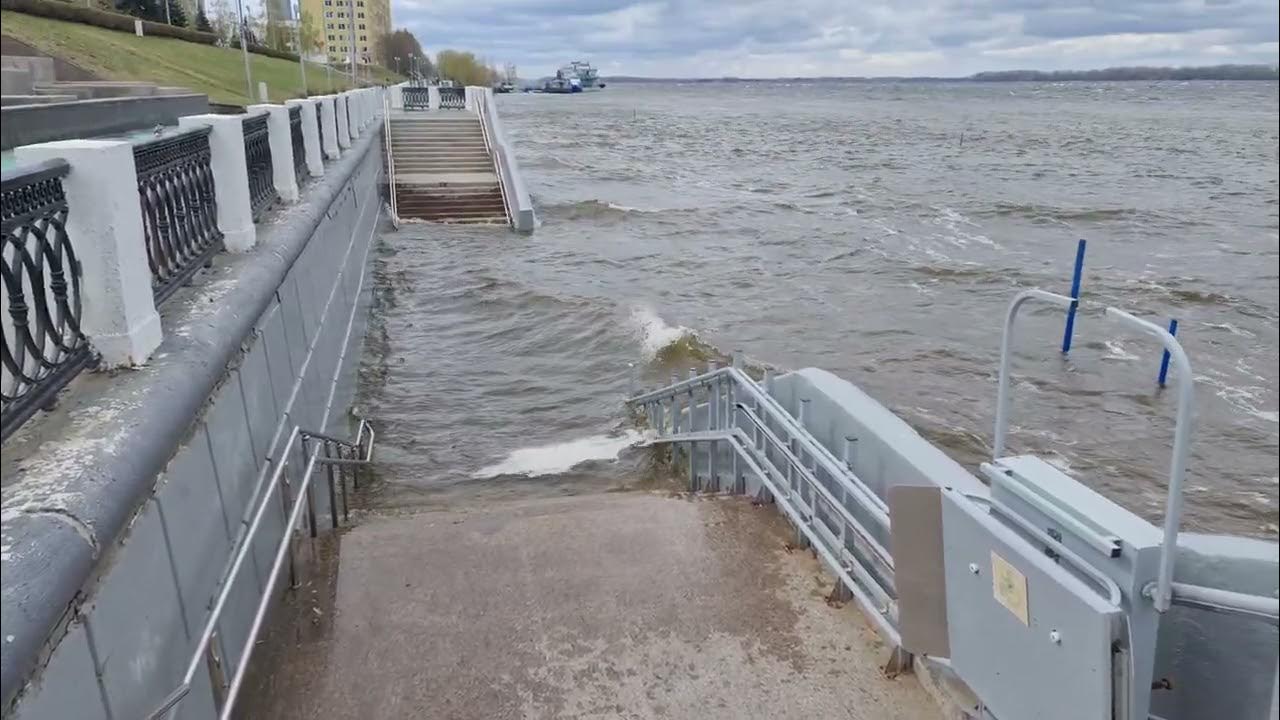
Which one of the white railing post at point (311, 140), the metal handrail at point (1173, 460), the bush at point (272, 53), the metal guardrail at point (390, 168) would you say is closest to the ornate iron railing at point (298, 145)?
the white railing post at point (311, 140)

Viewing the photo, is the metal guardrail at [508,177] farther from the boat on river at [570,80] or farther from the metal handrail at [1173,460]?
the boat on river at [570,80]

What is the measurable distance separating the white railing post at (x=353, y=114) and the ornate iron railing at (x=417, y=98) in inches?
704

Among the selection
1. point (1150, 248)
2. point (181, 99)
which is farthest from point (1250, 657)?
point (1150, 248)

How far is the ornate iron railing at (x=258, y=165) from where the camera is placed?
25.3 feet

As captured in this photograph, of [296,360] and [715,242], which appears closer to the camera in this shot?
[296,360]

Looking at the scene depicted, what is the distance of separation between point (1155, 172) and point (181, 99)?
36821mm

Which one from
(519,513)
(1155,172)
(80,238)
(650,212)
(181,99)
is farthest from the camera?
(1155,172)

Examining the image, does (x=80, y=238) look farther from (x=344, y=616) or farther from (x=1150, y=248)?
(x=1150, y=248)

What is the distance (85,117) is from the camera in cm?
781

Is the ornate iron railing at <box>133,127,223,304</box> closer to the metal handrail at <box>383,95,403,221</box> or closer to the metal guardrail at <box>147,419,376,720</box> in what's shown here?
the metal guardrail at <box>147,419,376,720</box>

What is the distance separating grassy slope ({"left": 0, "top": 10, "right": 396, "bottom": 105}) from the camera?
1841 centimetres

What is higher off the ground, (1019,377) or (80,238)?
(80,238)

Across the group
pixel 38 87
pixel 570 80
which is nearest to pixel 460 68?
pixel 570 80

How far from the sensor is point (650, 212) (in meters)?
28.7
